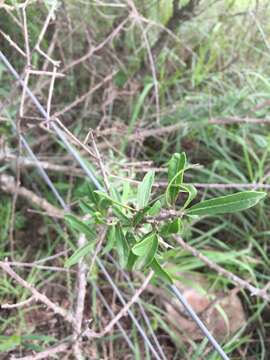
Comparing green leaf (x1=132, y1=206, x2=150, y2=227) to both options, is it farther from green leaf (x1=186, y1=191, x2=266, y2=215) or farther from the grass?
the grass

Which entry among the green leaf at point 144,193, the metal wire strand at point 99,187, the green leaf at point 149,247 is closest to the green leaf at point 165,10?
the metal wire strand at point 99,187

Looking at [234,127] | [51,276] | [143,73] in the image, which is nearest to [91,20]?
[143,73]

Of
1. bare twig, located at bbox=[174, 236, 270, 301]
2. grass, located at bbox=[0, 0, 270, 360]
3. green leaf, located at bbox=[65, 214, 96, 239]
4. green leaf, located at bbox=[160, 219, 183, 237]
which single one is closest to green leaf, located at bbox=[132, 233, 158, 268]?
green leaf, located at bbox=[160, 219, 183, 237]

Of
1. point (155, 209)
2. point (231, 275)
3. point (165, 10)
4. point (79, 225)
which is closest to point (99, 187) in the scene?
point (79, 225)

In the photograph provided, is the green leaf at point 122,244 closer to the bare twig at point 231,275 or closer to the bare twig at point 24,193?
the bare twig at point 231,275

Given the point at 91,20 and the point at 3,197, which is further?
the point at 91,20

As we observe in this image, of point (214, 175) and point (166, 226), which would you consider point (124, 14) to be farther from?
point (166, 226)
